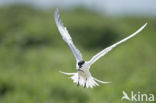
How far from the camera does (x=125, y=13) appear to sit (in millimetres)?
10695

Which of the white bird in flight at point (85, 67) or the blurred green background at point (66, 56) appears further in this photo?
the blurred green background at point (66, 56)

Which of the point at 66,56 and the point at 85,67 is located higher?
the point at 85,67

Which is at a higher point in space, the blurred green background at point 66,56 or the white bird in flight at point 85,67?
the white bird in flight at point 85,67

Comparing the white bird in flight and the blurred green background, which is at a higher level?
the white bird in flight

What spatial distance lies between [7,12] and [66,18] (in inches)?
45.6

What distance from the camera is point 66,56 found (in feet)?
23.6

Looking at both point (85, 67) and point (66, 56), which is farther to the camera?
point (66, 56)

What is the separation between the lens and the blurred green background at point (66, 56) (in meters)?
5.19

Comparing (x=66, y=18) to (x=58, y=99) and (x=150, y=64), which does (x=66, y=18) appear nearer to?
(x=150, y=64)

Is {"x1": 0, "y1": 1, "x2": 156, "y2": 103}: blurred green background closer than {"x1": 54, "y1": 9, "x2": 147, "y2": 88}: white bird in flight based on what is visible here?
No

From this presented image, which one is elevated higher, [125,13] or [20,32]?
[20,32]

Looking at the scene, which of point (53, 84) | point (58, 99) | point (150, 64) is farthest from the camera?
point (150, 64)

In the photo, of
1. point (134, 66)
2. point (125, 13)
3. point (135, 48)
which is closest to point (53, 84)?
point (134, 66)

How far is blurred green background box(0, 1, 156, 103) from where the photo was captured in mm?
5191
